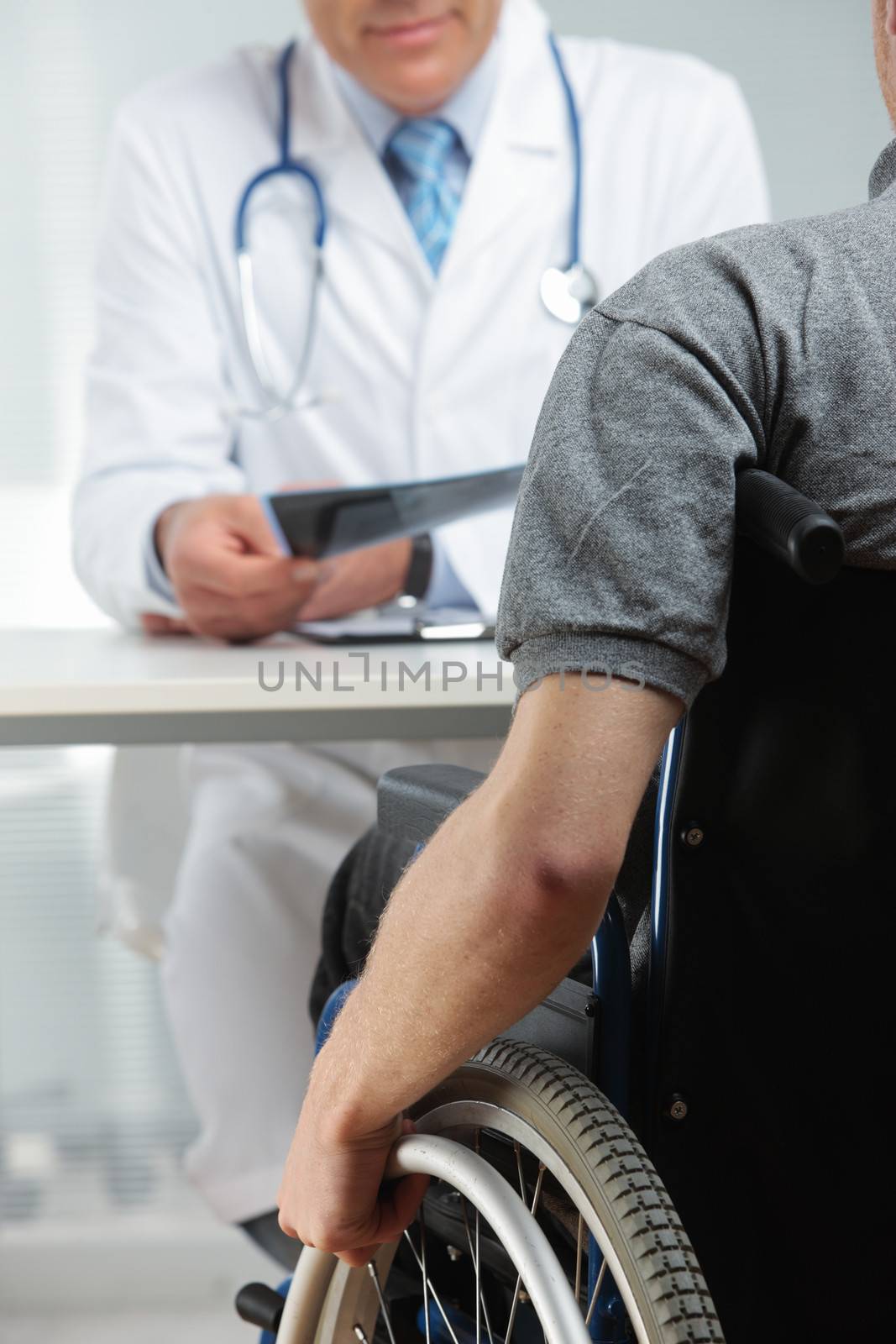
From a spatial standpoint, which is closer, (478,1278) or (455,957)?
(455,957)

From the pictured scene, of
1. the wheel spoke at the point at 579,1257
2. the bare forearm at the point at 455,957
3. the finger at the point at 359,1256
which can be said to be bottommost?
the finger at the point at 359,1256

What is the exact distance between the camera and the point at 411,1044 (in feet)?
→ 1.69

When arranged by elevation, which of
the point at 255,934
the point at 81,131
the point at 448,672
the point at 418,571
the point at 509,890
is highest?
the point at 81,131

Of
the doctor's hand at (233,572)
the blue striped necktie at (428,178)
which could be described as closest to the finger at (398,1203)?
the doctor's hand at (233,572)

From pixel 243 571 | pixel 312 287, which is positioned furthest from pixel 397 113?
pixel 243 571

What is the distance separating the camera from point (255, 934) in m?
1.45

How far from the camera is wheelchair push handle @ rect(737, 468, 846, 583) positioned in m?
0.42

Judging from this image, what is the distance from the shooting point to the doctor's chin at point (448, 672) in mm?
468

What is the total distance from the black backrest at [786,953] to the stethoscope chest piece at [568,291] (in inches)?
44.7

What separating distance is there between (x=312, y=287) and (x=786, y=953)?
1.26 meters

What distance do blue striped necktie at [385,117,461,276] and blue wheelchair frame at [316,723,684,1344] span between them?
125 centimetres

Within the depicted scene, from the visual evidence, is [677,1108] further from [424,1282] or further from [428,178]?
[428,178]

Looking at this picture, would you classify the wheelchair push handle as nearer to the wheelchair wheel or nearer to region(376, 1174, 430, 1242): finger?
the wheelchair wheel

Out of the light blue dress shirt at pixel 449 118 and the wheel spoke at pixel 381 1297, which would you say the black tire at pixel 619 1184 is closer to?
the wheel spoke at pixel 381 1297
